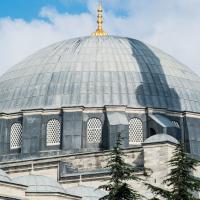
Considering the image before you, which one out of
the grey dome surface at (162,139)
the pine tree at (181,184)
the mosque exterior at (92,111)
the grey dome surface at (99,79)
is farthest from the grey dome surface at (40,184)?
the pine tree at (181,184)

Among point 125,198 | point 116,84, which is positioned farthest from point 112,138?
point 125,198

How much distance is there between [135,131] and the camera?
39.4m

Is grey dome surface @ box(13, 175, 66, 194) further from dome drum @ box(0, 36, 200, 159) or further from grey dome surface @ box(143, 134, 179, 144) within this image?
dome drum @ box(0, 36, 200, 159)

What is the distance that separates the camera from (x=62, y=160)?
122 feet

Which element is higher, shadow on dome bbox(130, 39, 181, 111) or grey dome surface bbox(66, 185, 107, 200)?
shadow on dome bbox(130, 39, 181, 111)

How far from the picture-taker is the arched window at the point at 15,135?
132 feet

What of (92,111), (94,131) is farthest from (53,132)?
(92,111)

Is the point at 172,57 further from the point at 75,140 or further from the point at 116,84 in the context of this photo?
the point at 75,140

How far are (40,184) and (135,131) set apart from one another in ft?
27.0

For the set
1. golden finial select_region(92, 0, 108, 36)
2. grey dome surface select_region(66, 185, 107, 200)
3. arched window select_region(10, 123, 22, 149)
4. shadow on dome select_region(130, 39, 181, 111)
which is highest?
golden finial select_region(92, 0, 108, 36)

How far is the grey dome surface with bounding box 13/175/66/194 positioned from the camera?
3212cm

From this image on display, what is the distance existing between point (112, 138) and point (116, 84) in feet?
12.7

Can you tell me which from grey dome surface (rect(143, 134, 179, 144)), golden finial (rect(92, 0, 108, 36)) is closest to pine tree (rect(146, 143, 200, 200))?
grey dome surface (rect(143, 134, 179, 144))

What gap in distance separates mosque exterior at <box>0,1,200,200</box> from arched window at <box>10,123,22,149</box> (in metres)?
0.05
